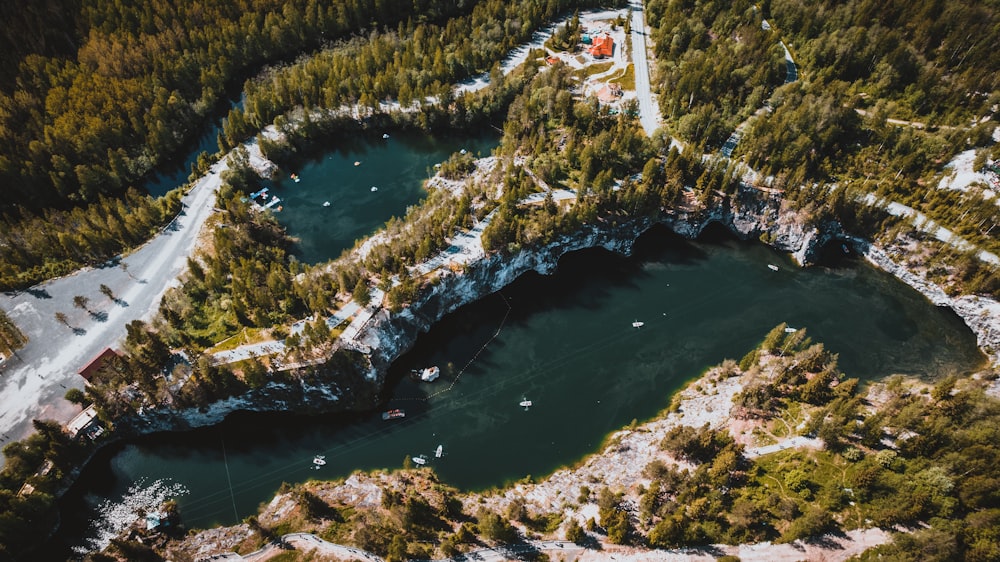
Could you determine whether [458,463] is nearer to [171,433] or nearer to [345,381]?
[345,381]

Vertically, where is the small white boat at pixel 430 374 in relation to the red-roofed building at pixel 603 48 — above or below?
below

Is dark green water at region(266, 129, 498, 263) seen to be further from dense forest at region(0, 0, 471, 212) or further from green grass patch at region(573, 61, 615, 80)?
dense forest at region(0, 0, 471, 212)

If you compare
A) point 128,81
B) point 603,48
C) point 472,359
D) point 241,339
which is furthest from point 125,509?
point 603,48

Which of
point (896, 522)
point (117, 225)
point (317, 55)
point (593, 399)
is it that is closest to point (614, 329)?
point (593, 399)

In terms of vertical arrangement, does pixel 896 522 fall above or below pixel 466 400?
below

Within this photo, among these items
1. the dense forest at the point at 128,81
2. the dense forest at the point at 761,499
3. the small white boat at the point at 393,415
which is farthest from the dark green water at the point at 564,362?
the dense forest at the point at 128,81

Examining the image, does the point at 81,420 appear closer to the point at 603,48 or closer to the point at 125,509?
the point at 125,509

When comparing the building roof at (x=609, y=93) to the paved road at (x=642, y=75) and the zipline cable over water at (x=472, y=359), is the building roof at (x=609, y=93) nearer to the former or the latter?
the paved road at (x=642, y=75)
